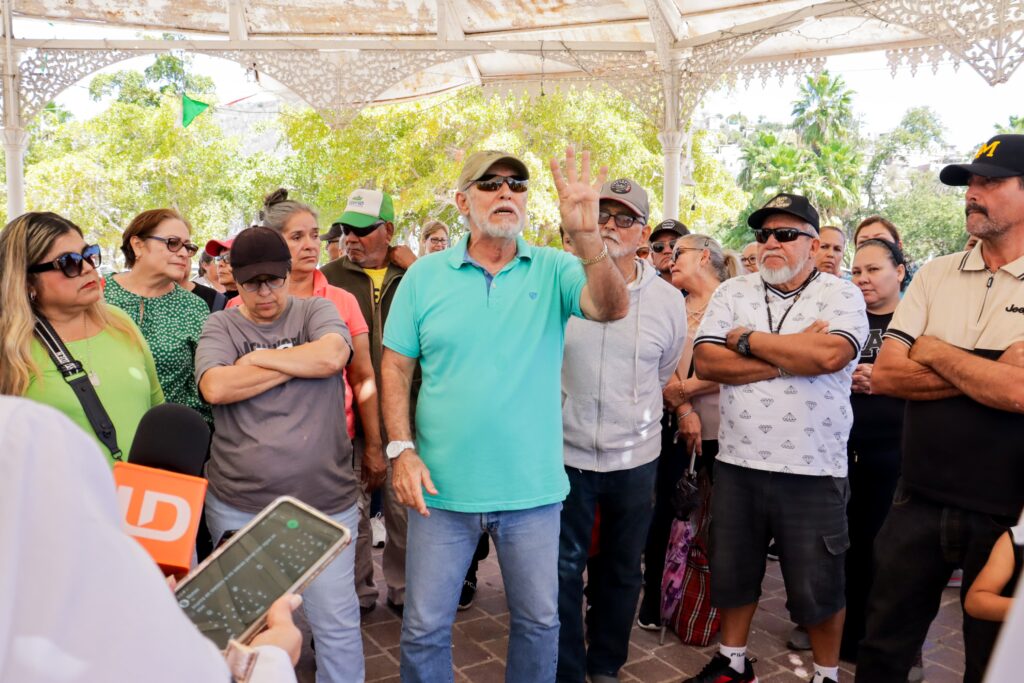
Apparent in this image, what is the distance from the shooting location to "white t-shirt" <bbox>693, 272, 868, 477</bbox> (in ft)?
11.7

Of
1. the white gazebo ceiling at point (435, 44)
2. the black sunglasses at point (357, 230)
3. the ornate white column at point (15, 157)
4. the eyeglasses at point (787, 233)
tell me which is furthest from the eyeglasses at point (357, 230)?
the ornate white column at point (15, 157)

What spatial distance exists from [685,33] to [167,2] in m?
5.87

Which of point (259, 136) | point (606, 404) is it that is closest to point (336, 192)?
point (606, 404)

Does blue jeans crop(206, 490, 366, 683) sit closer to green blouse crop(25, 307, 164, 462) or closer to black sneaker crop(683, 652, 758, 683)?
green blouse crop(25, 307, 164, 462)

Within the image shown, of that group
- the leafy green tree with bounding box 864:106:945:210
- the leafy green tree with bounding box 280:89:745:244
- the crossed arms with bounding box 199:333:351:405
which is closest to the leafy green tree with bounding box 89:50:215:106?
the leafy green tree with bounding box 280:89:745:244

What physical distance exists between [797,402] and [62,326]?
3017 mm

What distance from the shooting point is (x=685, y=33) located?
30.0ft

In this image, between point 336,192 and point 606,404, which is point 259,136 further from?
point 606,404

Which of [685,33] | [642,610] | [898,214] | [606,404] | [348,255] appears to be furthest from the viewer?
[898,214]

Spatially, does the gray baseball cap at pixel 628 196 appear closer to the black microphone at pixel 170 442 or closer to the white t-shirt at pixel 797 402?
the white t-shirt at pixel 797 402

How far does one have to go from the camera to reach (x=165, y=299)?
3.88 meters

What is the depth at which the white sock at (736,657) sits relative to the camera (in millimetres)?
3791

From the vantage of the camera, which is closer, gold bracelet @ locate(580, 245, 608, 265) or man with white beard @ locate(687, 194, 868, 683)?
gold bracelet @ locate(580, 245, 608, 265)

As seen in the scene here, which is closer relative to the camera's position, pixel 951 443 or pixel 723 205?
pixel 951 443
